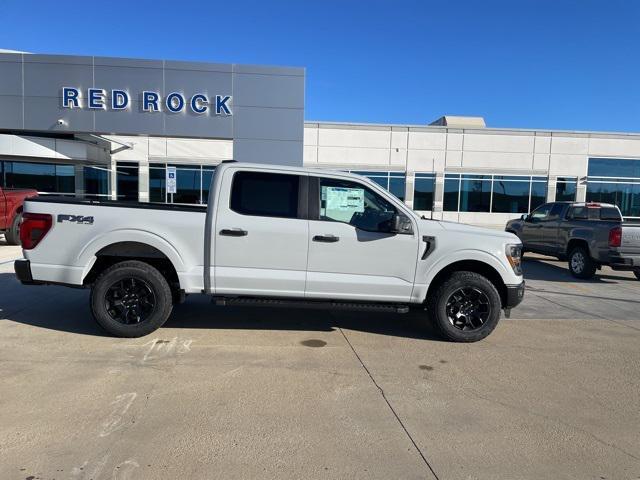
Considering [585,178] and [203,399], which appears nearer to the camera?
[203,399]

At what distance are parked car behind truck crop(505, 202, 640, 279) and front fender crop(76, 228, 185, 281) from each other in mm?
9569

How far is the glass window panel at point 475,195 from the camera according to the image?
26703 millimetres

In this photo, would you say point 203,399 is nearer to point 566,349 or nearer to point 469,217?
point 566,349

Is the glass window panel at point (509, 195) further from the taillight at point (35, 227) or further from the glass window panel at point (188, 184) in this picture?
the taillight at point (35, 227)

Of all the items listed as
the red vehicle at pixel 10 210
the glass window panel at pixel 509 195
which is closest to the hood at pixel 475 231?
the red vehicle at pixel 10 210

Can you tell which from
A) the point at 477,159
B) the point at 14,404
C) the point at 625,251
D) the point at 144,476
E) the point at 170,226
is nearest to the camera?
the point at 144,476

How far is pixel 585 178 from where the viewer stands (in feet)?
88.8

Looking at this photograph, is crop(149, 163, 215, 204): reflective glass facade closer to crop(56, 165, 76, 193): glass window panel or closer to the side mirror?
crop(56, 165, 76, 193): glass window panel

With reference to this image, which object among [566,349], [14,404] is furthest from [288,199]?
[566,349]

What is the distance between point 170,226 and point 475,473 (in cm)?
399

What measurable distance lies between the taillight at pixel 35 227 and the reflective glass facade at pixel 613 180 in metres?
28.9

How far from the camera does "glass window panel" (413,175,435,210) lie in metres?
26.5

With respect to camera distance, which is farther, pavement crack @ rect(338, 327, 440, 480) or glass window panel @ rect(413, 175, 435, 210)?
glass window panel @ rect(413, 175, 435, 210)

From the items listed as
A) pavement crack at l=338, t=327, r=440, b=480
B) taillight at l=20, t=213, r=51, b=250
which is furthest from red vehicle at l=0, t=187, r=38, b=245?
pavement crack at l=338, t=327, r=440, b=480
